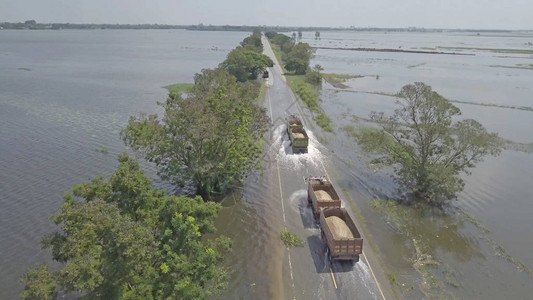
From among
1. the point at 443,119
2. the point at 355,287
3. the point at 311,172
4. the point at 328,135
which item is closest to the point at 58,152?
the point at 311,172

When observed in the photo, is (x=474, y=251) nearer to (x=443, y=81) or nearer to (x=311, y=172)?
(x=311, y=172)

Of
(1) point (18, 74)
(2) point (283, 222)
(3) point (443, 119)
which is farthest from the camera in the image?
(1) point (18, 74)

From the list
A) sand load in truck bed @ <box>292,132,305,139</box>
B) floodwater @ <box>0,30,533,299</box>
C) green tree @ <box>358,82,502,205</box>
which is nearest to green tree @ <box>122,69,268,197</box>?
floodwater @ <box>0,30,533,299</box>

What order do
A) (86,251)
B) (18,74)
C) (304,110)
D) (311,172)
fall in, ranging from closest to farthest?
(86,251) → (311,172) → (304,110) → (18,74)

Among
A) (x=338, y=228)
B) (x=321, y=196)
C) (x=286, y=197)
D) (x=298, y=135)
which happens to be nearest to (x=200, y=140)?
(x=286, y=197)

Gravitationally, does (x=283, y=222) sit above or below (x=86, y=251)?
below

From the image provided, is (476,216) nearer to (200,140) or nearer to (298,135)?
(298,135)

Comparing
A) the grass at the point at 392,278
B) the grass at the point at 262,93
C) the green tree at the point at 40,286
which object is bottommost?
the grass at the point at 392,278

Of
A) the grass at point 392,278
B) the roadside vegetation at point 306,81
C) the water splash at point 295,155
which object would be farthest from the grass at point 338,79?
the grass at point 392,278

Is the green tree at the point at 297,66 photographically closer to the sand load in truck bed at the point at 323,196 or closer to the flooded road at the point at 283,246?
the flooded road at the point at 283,246
